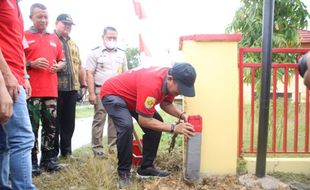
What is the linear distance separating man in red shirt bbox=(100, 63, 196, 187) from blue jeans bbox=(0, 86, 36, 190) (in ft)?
3.64

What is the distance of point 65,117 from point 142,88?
5.86 feet

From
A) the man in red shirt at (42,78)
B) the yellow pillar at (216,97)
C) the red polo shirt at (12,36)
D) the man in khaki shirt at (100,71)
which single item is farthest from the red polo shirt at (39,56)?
the yellow pillar at (216,97)

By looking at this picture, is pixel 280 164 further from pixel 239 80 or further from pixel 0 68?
pixel 0 68

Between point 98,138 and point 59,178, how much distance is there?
44.4 inches

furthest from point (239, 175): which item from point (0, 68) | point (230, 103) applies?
point (0, 68)

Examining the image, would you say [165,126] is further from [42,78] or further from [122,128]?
[42,78]

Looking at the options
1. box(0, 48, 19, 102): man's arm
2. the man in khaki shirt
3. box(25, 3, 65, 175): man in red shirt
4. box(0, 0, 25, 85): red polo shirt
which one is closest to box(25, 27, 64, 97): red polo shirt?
box(25, 3, 65, 175): man in red shirt

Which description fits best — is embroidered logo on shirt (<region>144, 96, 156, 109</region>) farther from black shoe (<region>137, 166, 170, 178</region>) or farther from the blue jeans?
the blue jeans

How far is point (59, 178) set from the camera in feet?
12.0

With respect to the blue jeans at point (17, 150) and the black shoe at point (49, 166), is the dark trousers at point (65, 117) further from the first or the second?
the blue jeans at point (17, 150)

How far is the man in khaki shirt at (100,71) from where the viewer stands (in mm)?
4723

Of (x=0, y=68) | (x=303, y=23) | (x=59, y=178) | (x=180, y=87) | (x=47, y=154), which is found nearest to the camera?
(x=0, y=68)

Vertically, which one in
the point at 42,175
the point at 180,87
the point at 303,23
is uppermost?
the point at 303,23

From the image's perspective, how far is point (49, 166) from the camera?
395 centimetres
